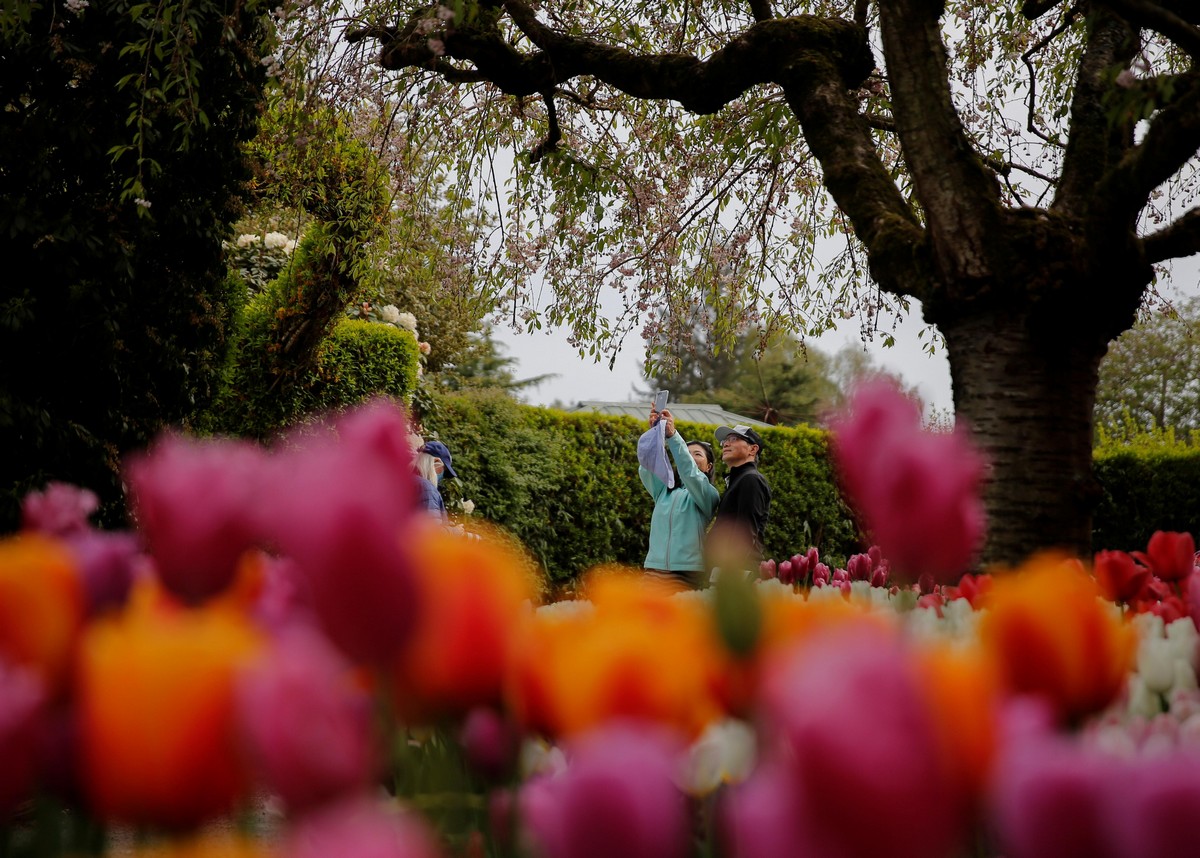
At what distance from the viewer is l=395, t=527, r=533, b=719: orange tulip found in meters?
0.49

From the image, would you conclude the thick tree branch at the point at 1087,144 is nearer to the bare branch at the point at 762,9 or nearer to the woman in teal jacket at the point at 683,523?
the bare branch at the point at 762,9

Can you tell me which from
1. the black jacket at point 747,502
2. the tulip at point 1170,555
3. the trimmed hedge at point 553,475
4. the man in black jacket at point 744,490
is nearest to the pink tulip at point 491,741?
the tulip at point 1170,555

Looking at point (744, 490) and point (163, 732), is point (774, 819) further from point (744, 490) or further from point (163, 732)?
point (744, 490)

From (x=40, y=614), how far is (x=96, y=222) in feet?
15.0

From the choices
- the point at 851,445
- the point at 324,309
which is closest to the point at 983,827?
the point at 851,445

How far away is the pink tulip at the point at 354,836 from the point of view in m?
0.28

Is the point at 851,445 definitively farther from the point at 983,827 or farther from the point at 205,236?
the point at 205,236

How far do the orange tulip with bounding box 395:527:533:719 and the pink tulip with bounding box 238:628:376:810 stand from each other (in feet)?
0.43

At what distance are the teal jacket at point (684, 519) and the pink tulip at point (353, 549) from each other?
19.9 feet

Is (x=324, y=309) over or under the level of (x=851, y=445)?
over

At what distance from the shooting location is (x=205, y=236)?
5133 mm

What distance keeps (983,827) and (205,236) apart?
5.32 m

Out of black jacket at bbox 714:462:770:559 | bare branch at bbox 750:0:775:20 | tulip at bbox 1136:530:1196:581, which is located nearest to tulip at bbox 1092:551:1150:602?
tulip at bbox 1136:530:1196:581

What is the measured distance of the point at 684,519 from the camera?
6543 mm
